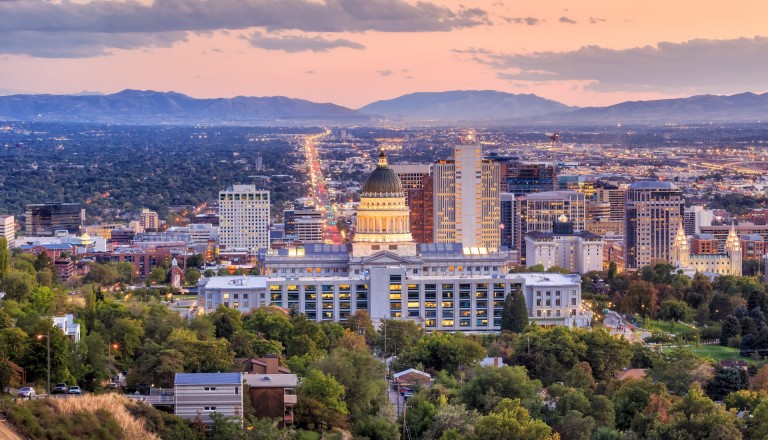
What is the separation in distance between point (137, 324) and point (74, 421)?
2187 centimetres

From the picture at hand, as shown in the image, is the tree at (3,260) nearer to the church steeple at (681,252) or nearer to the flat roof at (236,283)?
the flat roof at (236,283)

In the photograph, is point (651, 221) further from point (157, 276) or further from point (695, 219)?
point (157, 276)

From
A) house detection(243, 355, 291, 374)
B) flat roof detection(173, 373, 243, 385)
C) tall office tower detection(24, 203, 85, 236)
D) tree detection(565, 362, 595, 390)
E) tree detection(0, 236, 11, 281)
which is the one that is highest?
tree detection(0, 236, 11, 281)

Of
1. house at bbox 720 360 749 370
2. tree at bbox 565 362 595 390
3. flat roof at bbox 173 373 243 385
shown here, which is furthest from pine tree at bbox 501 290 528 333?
flat roof at bbox 173 373 243 385

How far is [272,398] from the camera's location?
60.9 m

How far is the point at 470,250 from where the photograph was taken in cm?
11088

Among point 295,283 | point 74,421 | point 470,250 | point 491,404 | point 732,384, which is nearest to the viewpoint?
point 74,421

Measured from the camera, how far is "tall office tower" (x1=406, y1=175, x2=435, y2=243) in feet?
504

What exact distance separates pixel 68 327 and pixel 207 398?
15.4 meters

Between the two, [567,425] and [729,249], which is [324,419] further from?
[729,249]

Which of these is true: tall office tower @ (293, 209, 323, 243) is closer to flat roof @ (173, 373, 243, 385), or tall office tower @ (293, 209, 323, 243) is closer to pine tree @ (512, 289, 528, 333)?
pine tree @ (512, 289, 528, 333)

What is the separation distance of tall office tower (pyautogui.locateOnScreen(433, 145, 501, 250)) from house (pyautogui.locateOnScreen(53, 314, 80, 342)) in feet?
262

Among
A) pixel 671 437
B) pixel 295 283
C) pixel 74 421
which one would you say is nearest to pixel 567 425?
pixel 671 437

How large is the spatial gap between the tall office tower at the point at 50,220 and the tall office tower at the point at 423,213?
45.7 metres
